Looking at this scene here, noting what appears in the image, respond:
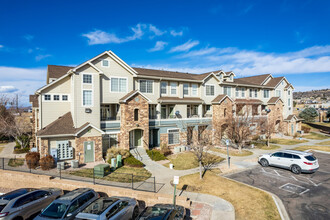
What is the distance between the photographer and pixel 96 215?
889 cm

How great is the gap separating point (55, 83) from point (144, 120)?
1057cm

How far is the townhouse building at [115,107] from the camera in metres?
20.4

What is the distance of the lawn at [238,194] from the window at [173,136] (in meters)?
11.1

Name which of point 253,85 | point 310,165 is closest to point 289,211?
point 310,165

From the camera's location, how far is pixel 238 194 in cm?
1319

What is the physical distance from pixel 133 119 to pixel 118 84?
465 centimetres

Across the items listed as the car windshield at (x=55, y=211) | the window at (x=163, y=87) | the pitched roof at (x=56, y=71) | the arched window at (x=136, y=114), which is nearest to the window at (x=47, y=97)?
the pitched roof at (x=56, y=71)

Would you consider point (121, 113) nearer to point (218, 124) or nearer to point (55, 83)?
point (55, 83)

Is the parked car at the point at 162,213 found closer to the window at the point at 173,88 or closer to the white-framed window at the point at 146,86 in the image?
the white-framed window at the point at 146,86

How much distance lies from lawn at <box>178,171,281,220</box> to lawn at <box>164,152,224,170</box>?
8.67ft

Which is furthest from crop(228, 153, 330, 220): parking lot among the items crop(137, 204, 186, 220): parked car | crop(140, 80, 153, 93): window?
crop(140, 80, 153, 93): window

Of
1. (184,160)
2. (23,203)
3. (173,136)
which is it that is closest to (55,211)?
(23,203)

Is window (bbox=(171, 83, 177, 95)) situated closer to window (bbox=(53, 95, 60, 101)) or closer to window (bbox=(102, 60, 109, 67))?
window (bbox=(102, 60, 109, 67))

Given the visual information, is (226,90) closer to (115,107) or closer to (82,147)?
(115,107)
